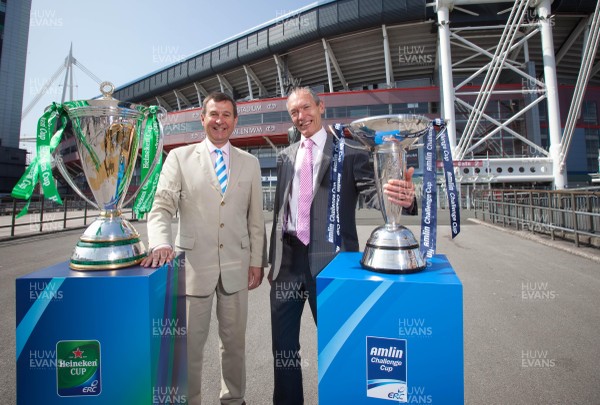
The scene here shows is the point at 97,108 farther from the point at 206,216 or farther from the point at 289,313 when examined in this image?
the point at 289,313

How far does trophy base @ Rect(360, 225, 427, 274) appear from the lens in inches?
43.8

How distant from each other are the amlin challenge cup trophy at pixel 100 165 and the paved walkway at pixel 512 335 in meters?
1.26

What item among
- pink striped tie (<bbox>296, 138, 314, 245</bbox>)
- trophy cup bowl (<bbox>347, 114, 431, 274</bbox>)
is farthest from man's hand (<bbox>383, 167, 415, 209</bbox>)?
pink striped tie (<bbox>296, 138, 314, 245</bbox>)

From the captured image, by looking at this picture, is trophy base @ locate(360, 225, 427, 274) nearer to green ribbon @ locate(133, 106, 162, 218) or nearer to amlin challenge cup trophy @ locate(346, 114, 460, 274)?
amlin challenge cup trophy @ locate(346, 114, 460, 274)

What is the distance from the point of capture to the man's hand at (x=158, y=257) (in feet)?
4.05

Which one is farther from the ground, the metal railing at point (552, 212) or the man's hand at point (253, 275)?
the metal railing at point (552, 212)

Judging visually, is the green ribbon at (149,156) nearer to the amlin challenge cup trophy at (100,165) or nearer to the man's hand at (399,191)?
the amlin challenge cup trophy at (100,165)

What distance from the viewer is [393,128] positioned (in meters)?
1.19

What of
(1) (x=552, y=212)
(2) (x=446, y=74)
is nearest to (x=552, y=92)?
(2) (x=446, y=74)

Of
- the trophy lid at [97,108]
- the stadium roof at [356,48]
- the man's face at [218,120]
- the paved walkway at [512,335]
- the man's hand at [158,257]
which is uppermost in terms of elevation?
the stadium roof at [356,48]

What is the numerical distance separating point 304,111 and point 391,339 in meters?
1.18

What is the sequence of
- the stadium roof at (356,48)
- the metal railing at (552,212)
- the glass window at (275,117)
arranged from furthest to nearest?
the glass window at (275,117) → the stadium roof at (356,48) → the metal railing at (552,212)

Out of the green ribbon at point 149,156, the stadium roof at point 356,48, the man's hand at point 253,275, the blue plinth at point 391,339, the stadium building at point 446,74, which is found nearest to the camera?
the blue plinth at point 391,339

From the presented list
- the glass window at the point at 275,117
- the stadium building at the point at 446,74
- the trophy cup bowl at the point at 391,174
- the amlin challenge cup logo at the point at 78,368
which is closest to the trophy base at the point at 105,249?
the amlin challenge cup logo at the point at 78,368
